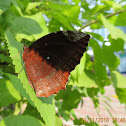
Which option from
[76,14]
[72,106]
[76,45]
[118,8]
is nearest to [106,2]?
[118,8]

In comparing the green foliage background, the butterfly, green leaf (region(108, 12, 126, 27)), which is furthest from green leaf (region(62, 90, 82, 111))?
green leaf (region(108, 12, 126, 27))

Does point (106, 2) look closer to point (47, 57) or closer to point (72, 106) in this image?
point (47, 57)

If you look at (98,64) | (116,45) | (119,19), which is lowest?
(98,64)

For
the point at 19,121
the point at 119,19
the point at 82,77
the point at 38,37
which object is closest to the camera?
the point at 19,121

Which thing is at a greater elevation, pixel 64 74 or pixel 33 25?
pixel 33 25

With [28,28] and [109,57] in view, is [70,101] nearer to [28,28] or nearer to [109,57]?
[109,57]

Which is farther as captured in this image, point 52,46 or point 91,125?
point 91,125

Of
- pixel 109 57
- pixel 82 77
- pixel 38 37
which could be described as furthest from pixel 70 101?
pixel 38 37

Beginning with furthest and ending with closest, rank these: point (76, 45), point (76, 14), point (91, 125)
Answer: point (91, 125) < point (76, 14) < point (76, 45)
